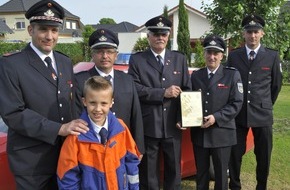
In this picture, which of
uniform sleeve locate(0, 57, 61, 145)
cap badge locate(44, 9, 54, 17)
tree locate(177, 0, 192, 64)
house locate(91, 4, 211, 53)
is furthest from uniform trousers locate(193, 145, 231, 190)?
house locate(91, 4, 211, 53)

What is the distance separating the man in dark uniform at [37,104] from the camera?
Result: 222 cm

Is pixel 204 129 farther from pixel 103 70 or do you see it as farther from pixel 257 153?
pixel 103 70

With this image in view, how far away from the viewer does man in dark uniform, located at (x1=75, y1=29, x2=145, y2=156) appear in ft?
8.96

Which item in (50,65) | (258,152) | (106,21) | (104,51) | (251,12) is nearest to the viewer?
(50,65)

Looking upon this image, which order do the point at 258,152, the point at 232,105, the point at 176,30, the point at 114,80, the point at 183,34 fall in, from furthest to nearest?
the point at 176,30, the point at 183,34, the point at 258,152, the point at 232,105, the point at 114,80

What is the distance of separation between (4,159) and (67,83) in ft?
2.84

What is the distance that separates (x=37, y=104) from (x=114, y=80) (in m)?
0.72

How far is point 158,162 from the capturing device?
349cm

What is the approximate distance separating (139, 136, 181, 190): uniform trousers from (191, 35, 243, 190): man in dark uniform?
0.26 m

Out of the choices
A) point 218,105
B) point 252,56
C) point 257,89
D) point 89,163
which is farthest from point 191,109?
point 89,163

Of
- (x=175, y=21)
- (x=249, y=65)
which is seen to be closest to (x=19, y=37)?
(x=175, y=21)

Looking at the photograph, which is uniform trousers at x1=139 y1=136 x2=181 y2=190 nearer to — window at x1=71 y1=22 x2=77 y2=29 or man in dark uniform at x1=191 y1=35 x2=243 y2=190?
man in dark uniform at x1=191 y1=35 x2=243 y2=190

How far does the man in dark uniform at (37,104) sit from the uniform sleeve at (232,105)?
4.92 ft

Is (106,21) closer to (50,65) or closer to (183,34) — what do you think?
(183,34)
